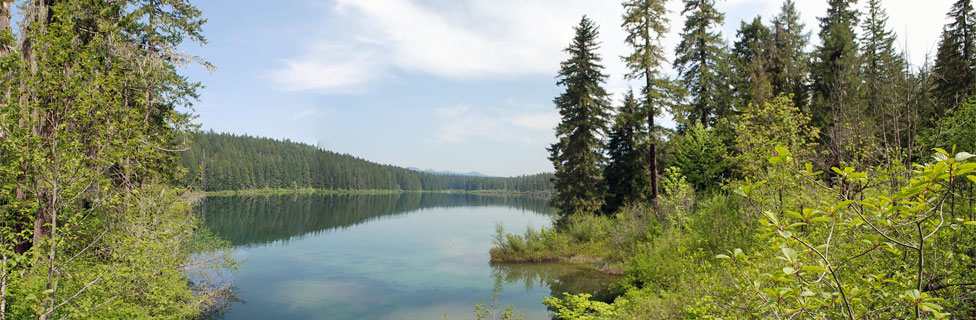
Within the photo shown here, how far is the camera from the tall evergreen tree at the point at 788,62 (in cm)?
2550

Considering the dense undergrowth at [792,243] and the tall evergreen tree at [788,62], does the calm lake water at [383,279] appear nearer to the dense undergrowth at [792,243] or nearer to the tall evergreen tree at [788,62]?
the dense undergrowth at [792,243]

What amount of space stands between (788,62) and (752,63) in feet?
8.14

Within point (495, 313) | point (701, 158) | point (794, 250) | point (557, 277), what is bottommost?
point (557, 277)

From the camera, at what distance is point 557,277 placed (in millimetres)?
20141

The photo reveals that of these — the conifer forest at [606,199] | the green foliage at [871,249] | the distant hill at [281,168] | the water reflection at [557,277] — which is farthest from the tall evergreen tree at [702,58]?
the distant hill at [281,168]

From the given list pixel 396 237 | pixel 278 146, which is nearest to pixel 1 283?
pixel 396 237

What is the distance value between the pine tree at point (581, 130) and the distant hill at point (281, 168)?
92161mm

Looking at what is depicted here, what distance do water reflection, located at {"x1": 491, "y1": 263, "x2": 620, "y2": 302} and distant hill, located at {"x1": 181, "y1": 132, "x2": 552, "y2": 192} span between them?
97558 mm

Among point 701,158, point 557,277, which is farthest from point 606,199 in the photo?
point 557,277

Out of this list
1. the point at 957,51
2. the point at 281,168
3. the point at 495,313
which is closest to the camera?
the point at 495,313

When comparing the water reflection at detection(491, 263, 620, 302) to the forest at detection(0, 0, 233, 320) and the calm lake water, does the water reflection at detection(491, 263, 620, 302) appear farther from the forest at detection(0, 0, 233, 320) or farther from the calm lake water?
the forest at detection(0, 0, 233, 320)

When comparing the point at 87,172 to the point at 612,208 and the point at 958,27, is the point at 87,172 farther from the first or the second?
the point at 958,27

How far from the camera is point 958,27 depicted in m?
24.1

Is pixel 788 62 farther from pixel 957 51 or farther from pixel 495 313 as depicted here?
pixel 495 313
